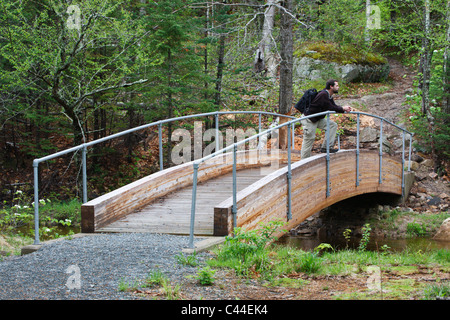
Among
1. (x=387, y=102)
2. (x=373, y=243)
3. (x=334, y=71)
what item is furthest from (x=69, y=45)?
(x=387, y=102)

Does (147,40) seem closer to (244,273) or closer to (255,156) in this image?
(255,156)

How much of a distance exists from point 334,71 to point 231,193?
50.8ft

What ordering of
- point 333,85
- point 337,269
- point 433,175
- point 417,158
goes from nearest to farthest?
1. point 337,269
2. point 333,85
3. point 433,175
4. point 417,158

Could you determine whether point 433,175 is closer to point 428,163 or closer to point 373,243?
point 428,163

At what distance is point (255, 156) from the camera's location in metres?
11.2

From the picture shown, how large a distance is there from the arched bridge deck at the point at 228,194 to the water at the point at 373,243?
60.7 inches

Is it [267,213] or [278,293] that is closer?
[278,293]

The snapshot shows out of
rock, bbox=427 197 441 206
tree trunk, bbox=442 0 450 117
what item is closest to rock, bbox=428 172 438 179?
rock, bbox=427 197 441 206

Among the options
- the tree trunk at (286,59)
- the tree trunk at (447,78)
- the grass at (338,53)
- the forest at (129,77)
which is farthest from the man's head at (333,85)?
the grass at (338,53)

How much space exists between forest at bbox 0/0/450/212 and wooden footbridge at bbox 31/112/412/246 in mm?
3593

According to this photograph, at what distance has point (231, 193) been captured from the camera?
27.3ft

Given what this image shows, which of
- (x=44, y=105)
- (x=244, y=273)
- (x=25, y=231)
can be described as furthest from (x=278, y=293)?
(x=44, y=105)

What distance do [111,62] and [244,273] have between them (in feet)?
39.9

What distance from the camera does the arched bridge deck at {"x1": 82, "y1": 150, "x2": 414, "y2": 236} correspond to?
6.60 m
